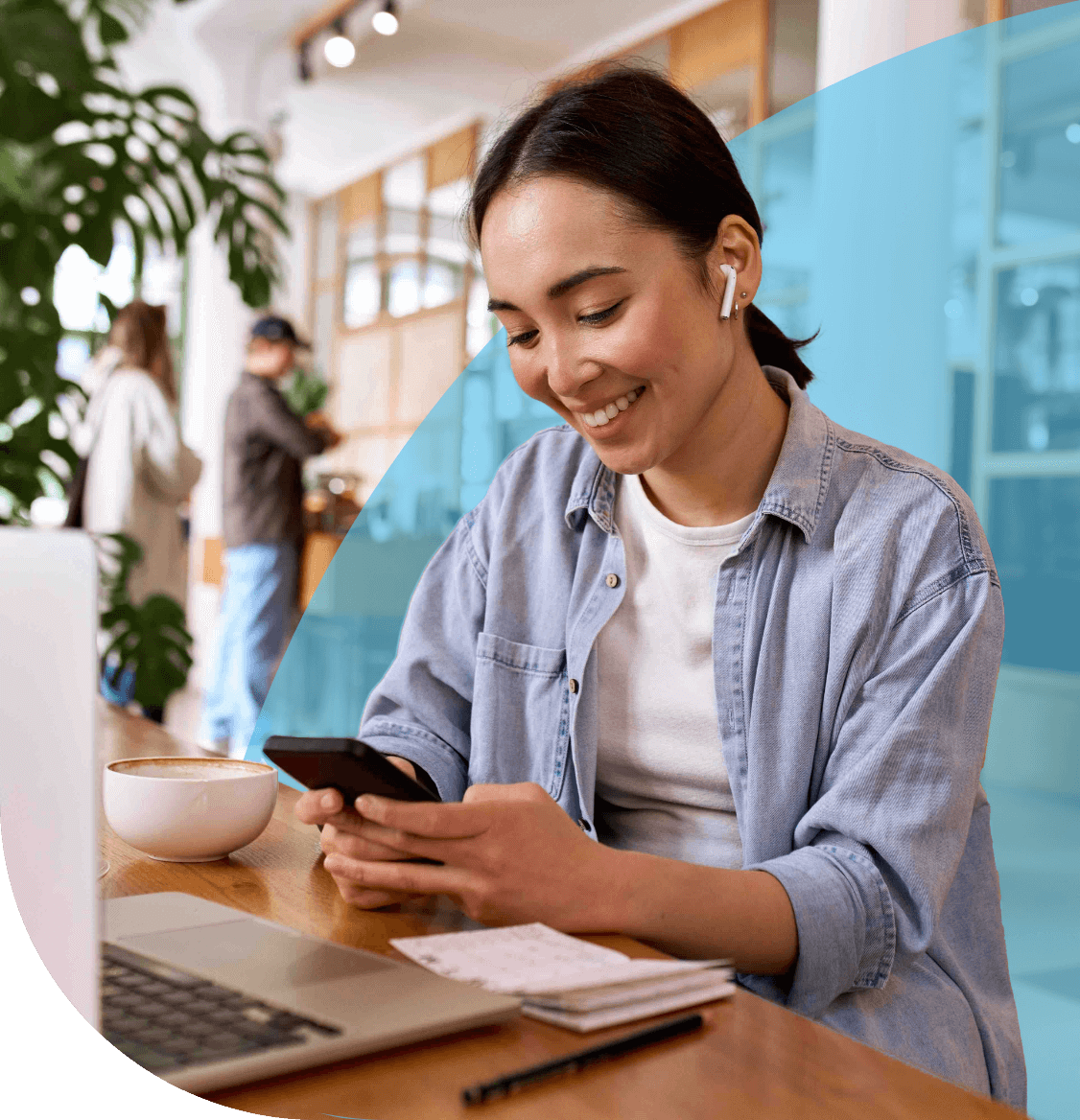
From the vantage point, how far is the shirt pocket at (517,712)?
105 centimetres

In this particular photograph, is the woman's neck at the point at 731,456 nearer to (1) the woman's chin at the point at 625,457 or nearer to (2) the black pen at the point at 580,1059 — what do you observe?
(1) the woman's chin at the point at 625,457

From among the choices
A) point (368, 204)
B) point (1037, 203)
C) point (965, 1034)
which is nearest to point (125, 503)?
point (1037, 203)

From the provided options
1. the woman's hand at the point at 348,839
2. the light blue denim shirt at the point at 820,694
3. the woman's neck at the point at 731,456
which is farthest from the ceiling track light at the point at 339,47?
the woman's hand at the point at 348,839

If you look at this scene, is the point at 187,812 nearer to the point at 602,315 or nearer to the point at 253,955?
the point at 253,955

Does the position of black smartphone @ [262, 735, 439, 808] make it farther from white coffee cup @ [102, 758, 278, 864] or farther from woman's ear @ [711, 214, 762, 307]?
woman's ear @ [711, 214, 762, 307]

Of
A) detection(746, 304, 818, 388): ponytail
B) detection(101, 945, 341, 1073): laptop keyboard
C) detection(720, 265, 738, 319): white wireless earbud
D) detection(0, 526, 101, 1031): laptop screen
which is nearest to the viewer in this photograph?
detection(0, 526, 101, 1031): laptop screen

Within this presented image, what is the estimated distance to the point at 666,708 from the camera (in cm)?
101

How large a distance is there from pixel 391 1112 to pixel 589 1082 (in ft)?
0.28

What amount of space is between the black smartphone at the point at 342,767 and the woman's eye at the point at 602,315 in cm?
41

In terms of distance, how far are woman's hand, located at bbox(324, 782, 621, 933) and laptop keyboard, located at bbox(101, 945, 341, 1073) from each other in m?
0.15

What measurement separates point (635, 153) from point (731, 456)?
0.27 meters

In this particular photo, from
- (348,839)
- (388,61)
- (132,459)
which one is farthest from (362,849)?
(388,61)

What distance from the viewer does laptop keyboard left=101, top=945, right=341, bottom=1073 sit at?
17.9 inches

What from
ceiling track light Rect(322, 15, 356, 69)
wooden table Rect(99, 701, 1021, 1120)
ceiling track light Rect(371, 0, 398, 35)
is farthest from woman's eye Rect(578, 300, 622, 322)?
ceiling track light Rect(322, 15, 356, 69)
